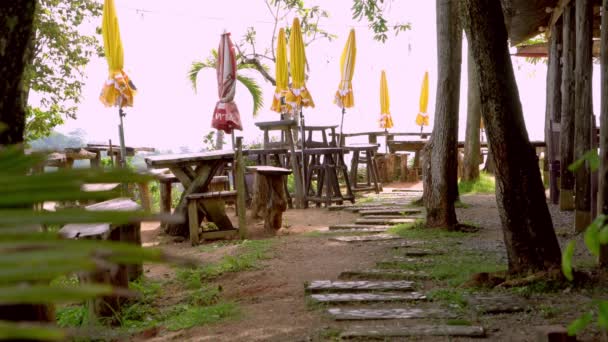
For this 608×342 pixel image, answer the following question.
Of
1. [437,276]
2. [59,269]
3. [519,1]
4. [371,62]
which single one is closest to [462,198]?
[519,1]

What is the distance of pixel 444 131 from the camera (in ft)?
25.4

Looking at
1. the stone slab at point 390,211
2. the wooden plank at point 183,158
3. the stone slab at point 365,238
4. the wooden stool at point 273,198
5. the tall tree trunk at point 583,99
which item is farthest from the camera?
the stone slab at point 390,211

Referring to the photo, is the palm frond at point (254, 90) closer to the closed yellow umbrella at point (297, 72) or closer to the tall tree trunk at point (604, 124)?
the closed yellow umbrella at point (297, 72)

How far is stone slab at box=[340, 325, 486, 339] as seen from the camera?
11.8 ft

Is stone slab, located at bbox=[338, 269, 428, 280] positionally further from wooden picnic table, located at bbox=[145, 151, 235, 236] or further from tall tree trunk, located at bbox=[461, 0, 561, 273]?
wooden picnic table, located at bbox=[145, 151, 235, 236]

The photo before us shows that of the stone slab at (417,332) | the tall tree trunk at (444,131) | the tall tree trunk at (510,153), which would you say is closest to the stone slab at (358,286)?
the tall tree trunk at (510,153)

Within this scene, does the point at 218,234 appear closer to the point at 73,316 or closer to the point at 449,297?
the point at 73,316

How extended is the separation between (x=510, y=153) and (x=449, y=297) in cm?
105

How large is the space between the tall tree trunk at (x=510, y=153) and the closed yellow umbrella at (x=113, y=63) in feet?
18.3

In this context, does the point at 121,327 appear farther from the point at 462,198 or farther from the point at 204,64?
the point at 204,64

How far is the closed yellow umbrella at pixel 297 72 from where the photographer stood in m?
11.1

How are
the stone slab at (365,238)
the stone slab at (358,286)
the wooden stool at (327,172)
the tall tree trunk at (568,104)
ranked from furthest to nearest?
the wooden stool at (327,172) → the tall tree trunk at (568,104) → the stone slab at (365,238) → the stone slab at (358,286)

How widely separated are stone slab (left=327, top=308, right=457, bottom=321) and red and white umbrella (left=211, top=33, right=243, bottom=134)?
20.8 feet

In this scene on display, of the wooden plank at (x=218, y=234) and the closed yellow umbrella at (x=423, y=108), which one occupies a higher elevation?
the closed yellow umbrella at (x=423, y=108)
